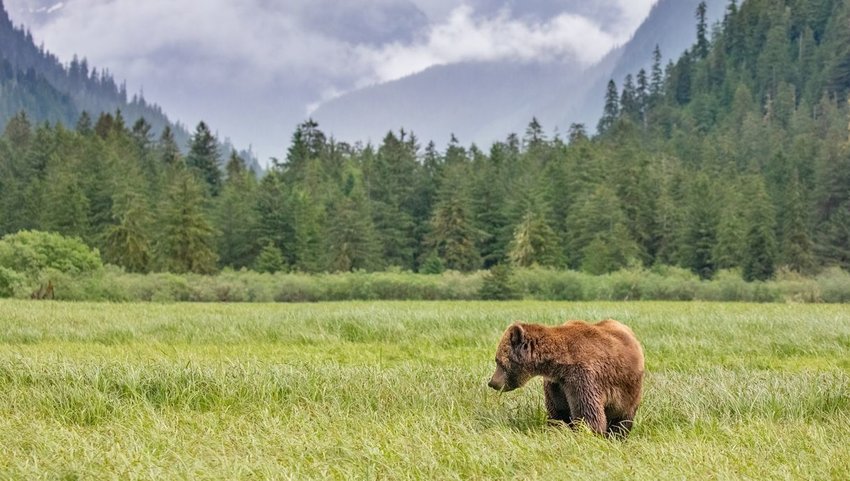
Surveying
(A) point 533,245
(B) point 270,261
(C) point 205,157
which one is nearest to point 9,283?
(B) point 270,261

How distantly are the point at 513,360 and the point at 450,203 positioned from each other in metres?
64.0

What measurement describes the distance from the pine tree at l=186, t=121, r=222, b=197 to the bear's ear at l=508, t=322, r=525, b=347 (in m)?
89.9

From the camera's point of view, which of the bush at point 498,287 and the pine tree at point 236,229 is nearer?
the bush at point 498,287

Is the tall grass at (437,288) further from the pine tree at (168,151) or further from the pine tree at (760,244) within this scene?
the pine tree at (168,151)

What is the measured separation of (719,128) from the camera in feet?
357

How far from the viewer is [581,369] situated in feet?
17.7

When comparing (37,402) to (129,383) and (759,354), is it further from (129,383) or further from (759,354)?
(759,354)

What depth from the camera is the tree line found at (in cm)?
5978

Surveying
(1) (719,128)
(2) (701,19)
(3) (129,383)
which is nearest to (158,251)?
(3) (129,383)

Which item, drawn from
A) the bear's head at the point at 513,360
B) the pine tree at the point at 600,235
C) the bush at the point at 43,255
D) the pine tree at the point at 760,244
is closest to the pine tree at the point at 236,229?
the bush at the point at 43,255

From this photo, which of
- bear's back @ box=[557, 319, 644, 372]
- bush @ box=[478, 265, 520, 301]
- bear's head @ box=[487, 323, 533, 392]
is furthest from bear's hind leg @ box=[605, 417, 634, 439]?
bush @ box=[478, 265, 520, 301]

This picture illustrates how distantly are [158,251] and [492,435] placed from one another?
59.9m

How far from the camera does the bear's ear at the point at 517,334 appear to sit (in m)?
5.61

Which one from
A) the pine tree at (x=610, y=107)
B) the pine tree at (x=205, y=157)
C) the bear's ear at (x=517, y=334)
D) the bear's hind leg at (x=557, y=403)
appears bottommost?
the bear's hind leg at (x=557, y=403)
